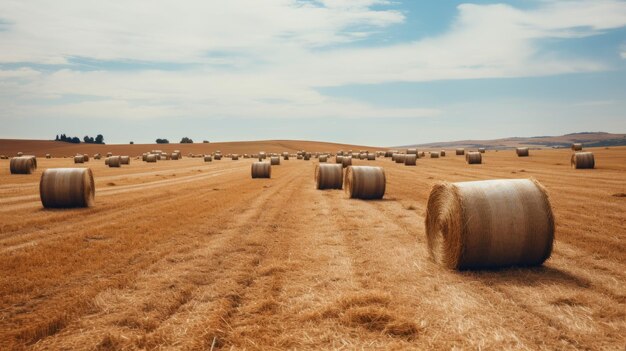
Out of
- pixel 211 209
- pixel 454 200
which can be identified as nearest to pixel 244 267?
pixel 454 200

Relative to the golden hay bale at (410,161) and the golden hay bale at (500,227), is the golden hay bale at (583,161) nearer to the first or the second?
the golden hay bale at (410,161)

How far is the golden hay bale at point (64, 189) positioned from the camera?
60.1 feet

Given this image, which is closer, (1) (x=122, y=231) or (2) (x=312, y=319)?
(2) (x=312, y=319)

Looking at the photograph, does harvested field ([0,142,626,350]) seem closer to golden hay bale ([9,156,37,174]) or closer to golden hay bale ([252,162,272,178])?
golden hay bale ([252,162,272,178])

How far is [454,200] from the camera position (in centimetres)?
945

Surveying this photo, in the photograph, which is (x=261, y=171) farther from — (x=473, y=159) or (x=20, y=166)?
(x=473, y=159)

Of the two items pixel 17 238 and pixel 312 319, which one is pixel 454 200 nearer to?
pixel 312 319

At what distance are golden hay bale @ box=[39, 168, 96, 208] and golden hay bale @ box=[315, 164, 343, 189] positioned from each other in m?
11.3

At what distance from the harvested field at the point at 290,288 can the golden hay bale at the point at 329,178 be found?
10.4 m

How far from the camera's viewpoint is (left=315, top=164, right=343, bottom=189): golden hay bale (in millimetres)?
25484

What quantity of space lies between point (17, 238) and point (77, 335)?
7793 millimetres

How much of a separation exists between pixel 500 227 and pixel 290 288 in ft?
13.1

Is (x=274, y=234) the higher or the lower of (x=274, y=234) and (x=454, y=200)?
the lower

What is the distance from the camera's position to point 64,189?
722 inches
